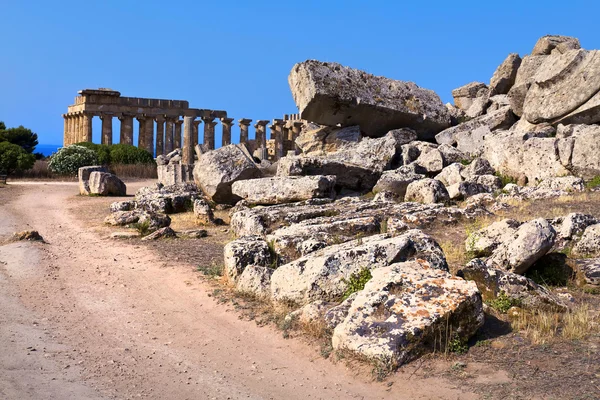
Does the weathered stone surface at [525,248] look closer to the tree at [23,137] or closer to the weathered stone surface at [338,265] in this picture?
the weathered stone surface at [338,265]

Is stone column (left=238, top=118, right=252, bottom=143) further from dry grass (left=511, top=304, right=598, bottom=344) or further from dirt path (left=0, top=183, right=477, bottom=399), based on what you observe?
dry grass (left=511, top=304, right=598, bottom=344)

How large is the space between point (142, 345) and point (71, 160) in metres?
23.6

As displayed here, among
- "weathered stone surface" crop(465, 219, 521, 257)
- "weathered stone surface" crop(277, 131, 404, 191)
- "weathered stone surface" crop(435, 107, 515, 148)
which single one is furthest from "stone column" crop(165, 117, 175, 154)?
"weathered stone surface" crop(465, 219, 521, 257)

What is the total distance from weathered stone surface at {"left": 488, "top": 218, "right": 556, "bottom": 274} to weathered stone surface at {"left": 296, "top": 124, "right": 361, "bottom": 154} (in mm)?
12170

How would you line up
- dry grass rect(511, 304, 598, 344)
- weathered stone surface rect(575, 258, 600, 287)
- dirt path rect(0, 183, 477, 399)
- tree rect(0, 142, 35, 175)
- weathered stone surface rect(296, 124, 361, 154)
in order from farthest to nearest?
tree rect(0, 142, 35, 175)
weathered stone surface rect(296, 124, 361, 154)
weathered stone surface rect(575, 258, 600, 287)
dry grass rect(511, 304, 598, 344)
dirt path rect(0, 183, 477, 399)

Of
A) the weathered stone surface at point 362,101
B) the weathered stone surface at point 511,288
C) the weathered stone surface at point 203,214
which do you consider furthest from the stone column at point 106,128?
the weathered stone surface at point 511,288

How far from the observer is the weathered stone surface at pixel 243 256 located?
9453mm

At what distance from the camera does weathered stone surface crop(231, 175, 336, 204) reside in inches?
593

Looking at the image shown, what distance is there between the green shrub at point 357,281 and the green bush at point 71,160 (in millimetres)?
23378

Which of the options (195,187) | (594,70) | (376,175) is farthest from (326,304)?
(594,70)

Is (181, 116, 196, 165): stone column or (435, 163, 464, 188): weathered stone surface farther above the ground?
(181, 116, 196, 165): stone column

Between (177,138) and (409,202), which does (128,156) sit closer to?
(177,138)

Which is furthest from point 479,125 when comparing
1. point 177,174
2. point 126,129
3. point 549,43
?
point 126,129

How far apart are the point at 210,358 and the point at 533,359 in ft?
10.1
